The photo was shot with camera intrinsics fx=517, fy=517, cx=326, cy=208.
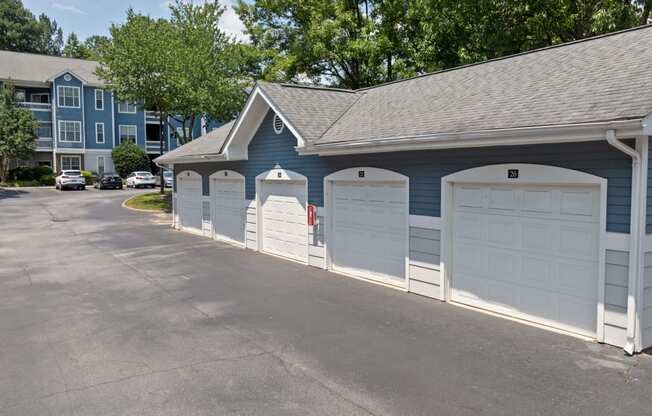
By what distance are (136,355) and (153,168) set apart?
5136 cm

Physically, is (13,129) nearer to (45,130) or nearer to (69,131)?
(69,131)

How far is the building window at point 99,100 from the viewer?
5228 centimetres

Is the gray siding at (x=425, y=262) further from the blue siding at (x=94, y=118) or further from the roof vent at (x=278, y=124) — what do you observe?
the blue siding at (x=94, y=118)

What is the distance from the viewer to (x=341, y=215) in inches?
485

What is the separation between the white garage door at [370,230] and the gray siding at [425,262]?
1.08 ft

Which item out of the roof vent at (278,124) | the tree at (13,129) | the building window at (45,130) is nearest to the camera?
the roof vent at (278,124)

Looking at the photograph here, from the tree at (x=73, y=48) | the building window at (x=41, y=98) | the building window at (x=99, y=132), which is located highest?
the tree at (x=73, y=48)

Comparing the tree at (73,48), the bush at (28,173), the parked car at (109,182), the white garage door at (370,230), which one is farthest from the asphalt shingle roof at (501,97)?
the tree at (73,48)

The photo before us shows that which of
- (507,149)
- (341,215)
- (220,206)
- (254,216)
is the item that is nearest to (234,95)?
(220,206)

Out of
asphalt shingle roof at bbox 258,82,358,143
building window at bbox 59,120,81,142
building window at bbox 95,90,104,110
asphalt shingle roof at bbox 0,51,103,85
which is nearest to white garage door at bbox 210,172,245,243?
asphalt shingle roof at bbox 258,82,358,143

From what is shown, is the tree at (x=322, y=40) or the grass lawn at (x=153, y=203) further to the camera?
the grass lawn at (x=153, y=203)

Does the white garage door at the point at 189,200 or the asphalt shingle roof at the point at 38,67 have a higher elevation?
the asphalt shingle roof at the point at 38,67

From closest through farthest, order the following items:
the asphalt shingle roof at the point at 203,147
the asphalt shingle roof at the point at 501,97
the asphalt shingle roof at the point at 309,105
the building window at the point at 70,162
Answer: the asphalt shingle roof at the point at 501,97, the asphalt shingle roof at the point at 309,105, the asphalt shingle roof at the point at 203,147, the building window at the point at 70,162

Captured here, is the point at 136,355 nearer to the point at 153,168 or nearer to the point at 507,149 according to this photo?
the point at 507,149
